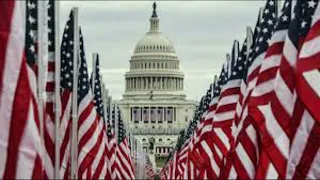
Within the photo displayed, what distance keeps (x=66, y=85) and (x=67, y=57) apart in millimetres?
509

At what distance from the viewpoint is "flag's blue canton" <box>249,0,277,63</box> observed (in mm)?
16828

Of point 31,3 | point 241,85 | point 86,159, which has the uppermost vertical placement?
point 31,3

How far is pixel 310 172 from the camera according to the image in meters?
14.3

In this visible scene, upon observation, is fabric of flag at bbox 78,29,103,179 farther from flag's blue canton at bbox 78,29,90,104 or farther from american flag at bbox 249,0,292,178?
american flag at bbox 249,0,292,178

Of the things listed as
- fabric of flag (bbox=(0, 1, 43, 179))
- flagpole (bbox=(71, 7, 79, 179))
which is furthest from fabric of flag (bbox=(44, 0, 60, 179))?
fabric of flag (bbox=(0, 1, 43, 179))

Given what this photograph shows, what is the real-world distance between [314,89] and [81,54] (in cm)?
1056

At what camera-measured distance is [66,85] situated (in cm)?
2097


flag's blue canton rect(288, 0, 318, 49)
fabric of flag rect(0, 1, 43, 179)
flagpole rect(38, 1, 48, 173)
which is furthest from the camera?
flagpole rect(38, 1, 48, 173)

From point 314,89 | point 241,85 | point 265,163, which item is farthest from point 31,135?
point 241,85

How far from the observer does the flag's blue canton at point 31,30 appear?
505 inches

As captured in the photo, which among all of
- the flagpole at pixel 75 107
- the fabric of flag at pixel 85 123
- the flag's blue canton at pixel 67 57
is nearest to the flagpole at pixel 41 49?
the flagpole at pixel 75 107

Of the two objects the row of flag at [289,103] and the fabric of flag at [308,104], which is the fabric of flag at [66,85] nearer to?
the row of flag at [289,103]

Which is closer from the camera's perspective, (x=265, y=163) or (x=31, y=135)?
(x=31, y=135)

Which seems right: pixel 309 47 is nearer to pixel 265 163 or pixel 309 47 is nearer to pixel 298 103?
pixel 298 103
